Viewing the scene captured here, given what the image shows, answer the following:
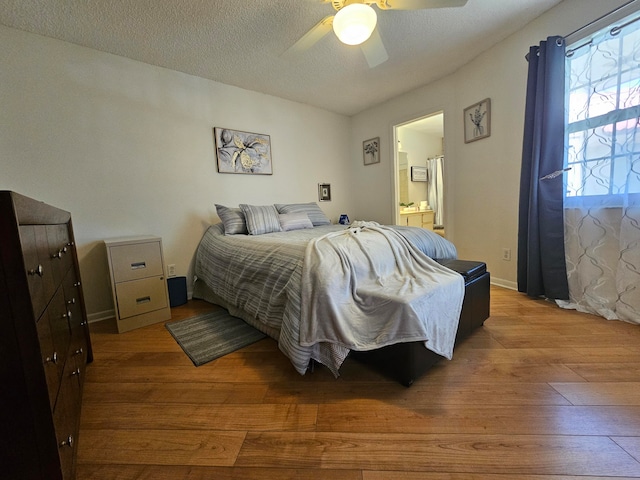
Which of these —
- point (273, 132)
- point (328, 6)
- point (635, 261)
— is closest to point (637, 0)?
point (635, 261)

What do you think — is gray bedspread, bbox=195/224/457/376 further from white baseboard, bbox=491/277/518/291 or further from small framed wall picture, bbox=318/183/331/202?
small framed wall picture, bbox=318/183/331/202

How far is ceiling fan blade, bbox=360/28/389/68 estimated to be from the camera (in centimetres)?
178

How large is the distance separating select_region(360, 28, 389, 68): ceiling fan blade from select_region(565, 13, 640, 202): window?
141 centimetres

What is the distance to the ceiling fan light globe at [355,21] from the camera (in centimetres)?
143

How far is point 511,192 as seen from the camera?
2.53 m

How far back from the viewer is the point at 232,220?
2668 millimetres

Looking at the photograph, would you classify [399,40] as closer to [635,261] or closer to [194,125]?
[194,125]

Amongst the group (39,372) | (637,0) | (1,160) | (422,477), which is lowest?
(422,477)

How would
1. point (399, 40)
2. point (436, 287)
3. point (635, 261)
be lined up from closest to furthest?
point (436, 287)
point (635, 261)
point (399, 40)

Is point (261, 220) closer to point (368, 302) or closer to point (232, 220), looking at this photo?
point (232, 220)

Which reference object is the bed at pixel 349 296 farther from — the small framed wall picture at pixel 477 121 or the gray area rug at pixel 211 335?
the small framed wall picture at pixel 477 121

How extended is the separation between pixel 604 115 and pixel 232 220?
3001 millimetres

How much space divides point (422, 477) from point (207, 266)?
7.29ft

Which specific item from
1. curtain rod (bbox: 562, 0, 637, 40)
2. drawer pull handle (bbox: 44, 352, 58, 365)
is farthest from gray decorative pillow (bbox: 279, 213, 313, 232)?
curtain rod (bbox: 562, 0, 637, 40)
